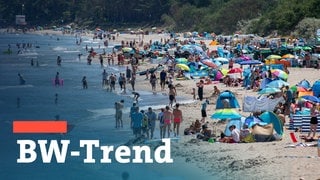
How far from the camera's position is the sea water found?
50.4ft

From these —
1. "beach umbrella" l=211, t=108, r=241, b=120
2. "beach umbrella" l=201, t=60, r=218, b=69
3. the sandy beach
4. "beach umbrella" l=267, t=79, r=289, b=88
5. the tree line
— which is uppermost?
the tree line

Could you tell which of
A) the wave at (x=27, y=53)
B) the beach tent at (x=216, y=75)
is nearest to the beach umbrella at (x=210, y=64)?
the beach tent at (x=216, y=75)

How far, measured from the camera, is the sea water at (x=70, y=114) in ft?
50.4

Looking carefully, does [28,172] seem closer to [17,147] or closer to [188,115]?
[17,147]

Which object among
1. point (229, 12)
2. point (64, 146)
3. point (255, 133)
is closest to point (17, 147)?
point (64, 146)

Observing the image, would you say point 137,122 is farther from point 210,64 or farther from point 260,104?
point 210,64

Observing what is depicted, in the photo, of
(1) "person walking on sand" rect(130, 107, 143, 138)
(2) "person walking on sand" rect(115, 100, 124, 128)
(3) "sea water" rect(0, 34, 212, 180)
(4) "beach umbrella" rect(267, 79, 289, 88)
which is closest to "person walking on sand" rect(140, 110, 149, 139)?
(1) "person walking on sand" rect(130, 107, 143, 138)

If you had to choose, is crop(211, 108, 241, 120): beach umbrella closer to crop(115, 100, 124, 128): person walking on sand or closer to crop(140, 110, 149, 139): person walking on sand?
crop(140, 110, 149, 139): person walking on sand

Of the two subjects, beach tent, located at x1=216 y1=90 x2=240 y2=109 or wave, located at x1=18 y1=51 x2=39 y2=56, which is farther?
wave, located at x1=18 y1=51 x2=39 y2=56

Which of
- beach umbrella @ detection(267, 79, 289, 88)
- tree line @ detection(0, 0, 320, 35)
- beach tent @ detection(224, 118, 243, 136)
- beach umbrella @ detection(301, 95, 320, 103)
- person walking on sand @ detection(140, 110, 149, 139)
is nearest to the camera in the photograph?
beach tent @ detection(224, 118, 243, 136)

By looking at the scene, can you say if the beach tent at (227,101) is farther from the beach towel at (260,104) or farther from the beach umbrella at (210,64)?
the beach umbrella at (210,64)

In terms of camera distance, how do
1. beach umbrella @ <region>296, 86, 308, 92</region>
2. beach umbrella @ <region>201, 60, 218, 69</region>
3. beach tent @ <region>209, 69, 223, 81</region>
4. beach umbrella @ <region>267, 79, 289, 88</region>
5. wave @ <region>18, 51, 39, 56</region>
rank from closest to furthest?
beach umbrella @ <region>296, 86, 308, 92</region> → beach umbrella @ <region>267, 79, 289, 88</region> → beach tent @ <region>209, 69, 223, 81</region> → beach umbrella @ <region>201, 60, 218, 69</region> → wave @ <region>18, 51, 39, 56</region>

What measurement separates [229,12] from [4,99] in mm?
45239

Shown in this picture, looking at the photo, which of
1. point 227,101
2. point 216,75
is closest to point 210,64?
point 216,75
